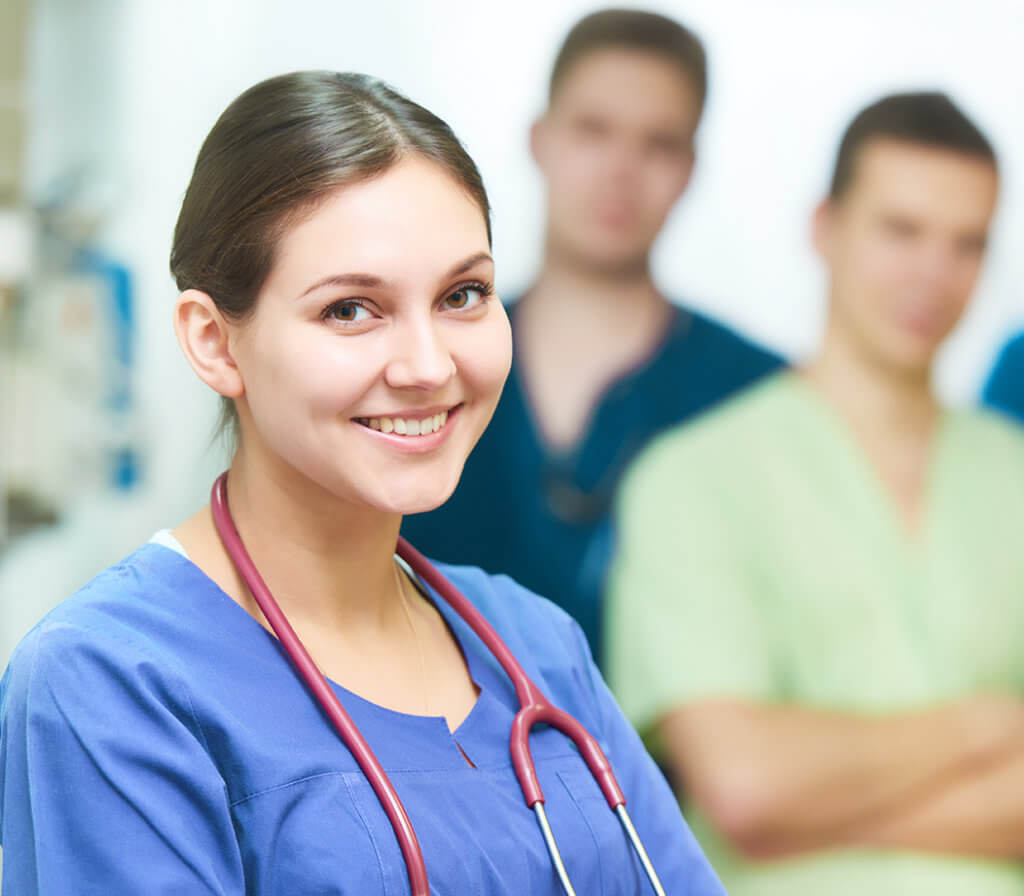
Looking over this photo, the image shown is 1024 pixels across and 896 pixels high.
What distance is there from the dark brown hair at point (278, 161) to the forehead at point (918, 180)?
1087mm

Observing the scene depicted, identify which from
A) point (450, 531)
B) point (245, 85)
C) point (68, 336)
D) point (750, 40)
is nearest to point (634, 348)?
point (450, 531)

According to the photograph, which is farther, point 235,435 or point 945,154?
point 945,154

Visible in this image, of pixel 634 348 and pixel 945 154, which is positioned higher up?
pixel 945 154

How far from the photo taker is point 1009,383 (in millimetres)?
1838

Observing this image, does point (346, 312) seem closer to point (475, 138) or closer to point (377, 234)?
point (377, 234)

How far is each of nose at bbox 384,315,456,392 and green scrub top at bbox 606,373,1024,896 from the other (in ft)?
3.24

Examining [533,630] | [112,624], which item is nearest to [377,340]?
[112,624]

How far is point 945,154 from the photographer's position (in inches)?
70.6

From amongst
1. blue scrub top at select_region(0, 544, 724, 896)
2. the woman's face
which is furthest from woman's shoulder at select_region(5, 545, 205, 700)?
the woman's face

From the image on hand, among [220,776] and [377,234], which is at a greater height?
[377,234]

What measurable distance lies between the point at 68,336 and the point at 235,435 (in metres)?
1.11

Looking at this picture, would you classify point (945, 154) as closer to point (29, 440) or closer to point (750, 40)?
point (750, 40)

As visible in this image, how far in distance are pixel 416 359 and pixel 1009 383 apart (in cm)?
135

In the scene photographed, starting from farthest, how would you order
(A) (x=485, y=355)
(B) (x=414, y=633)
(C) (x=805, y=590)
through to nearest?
1. (C) (x=805, y=590)
2. (B) (x=414, y=633)
3. (A) (x=485, y=355)
